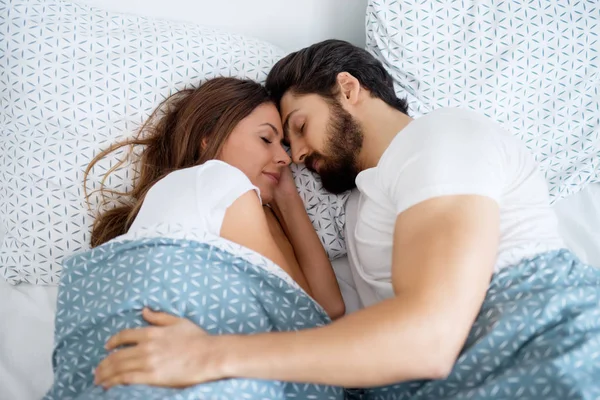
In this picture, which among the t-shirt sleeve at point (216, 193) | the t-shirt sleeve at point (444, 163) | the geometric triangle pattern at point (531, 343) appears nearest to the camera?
the geometric triangle pattern at point (531, 343)

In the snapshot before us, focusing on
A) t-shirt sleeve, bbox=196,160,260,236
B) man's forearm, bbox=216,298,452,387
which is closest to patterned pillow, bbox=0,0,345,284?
t-shirt sleeve, bbox=196,160,260,236

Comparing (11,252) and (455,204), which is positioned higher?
(455,204)

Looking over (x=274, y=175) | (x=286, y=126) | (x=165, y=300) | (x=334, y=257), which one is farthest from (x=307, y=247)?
(x=165, y=300)

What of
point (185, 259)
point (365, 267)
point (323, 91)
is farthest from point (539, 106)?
point (185, 259)

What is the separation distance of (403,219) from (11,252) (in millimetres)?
978

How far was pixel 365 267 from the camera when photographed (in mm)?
1242

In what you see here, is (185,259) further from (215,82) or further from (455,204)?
(215,82)

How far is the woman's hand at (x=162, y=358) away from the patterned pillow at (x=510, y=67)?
0.99m

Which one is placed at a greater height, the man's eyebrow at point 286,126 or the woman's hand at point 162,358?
the man's eyebrow at point 286,126

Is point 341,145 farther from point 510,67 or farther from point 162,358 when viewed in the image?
point 162,358

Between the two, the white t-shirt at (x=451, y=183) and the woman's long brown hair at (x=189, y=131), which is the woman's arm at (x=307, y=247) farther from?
the woman's long brown hair at (x=189, y=131)

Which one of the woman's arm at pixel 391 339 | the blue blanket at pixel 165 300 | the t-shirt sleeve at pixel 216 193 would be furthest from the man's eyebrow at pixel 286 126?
the woman's arm at pixel 391 339

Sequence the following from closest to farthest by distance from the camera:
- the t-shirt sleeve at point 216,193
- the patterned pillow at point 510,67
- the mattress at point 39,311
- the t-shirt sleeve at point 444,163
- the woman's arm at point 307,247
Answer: the t-shirt sleeve at point 444,163
the t-shirt sleeve at point 216,193
the mattress at point 39,311
the woman's arm at point 307,247
the patterned pillow at point 510,67

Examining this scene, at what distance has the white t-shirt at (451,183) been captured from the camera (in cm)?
96
